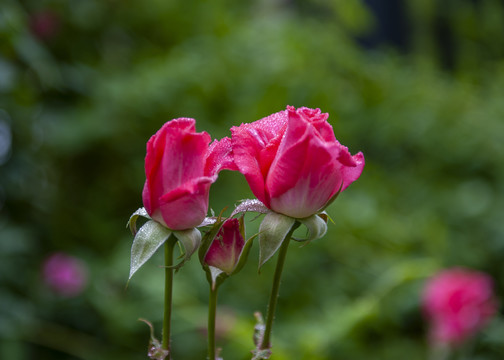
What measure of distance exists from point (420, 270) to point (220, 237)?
2.23 ft

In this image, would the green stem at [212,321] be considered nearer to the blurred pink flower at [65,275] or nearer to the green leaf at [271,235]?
the green leaf at [271,235]

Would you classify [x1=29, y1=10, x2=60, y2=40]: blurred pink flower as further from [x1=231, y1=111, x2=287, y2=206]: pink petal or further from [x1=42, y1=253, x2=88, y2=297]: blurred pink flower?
[x1=231, y1=111, x2=287, y2=206]: pink petal

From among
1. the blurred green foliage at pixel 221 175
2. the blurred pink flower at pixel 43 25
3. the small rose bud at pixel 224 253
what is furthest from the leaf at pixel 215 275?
the blurred pink flower at pixel 43 25

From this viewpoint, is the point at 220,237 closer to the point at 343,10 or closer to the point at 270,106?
the point at 270,106

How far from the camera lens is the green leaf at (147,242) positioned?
299mm

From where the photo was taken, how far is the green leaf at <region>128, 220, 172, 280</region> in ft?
0.98

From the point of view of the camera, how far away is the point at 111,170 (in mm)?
1873

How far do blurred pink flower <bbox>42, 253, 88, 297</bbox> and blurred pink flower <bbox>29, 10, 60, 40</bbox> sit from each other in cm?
71

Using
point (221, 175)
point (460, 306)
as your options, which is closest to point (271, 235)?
point (460, 306)

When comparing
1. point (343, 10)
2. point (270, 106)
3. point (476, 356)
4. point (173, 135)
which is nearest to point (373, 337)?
point (476, 356)

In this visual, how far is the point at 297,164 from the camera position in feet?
1.03

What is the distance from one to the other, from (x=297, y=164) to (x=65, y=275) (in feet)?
4.12

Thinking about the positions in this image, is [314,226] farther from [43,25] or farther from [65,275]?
[43,25]

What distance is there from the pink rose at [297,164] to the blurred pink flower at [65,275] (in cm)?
123
